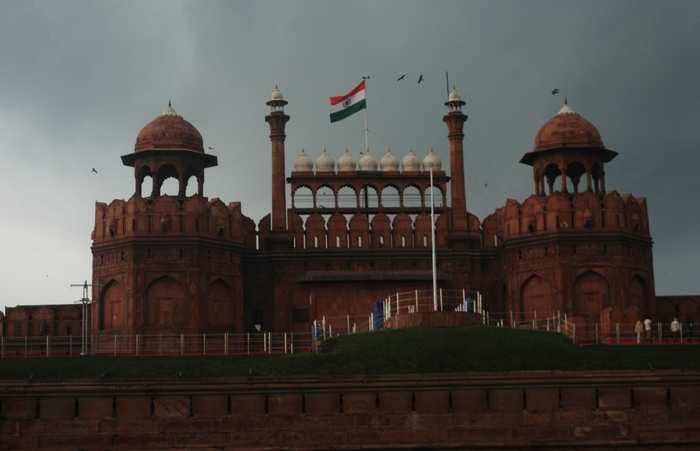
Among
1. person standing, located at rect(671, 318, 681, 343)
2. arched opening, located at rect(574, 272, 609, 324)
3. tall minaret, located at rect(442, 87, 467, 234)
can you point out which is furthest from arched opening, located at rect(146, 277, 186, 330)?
person standing, located at rect(671, 318, 681, 343)

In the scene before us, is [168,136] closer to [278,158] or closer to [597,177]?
[278,158]

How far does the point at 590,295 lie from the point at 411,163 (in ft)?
44.6

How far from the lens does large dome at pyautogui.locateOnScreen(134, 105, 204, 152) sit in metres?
56.9

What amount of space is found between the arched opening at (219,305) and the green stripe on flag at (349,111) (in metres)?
11.9

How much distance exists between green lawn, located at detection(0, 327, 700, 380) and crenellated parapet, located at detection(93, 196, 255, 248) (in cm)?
1207

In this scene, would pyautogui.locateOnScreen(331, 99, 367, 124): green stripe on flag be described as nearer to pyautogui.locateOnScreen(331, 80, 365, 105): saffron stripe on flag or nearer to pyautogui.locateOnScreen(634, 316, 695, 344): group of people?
pyautogui.locateOnScreen(331, 80, 365, 105): saffron stripe on flag

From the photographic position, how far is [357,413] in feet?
124

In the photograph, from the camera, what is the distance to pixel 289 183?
204ft

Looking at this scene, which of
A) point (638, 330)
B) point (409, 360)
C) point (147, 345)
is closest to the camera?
point (409, 360)

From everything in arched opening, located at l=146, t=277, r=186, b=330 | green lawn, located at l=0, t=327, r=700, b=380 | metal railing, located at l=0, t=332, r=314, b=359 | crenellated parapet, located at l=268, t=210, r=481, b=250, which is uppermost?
crenellated parapet, located at l=268, t=210, r=481, b=250

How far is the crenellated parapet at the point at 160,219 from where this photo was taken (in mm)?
53969

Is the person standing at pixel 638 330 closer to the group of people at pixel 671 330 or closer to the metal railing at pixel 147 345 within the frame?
the group of people at pixel 671 330

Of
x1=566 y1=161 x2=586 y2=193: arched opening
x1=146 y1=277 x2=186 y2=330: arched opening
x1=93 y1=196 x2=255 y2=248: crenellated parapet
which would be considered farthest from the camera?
x1=566 y1=161 x2=586 y2=193: arched opening

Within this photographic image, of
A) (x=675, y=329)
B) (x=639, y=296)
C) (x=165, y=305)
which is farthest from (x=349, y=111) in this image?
(x=675, y=329)
